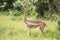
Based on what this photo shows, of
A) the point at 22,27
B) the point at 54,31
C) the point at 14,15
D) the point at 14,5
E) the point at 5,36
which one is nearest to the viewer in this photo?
the point at 5,36

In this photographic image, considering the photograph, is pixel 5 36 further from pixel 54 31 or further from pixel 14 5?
pixel 14 5

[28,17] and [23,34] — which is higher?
[23,34]

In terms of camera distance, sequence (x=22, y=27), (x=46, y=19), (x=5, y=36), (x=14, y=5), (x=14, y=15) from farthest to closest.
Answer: (x=14, y=5) → (x=14, y=15) → (x=46, y=19) → (x=22, y=27) → (x=5, y=36)

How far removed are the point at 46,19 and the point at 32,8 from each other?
300 cm

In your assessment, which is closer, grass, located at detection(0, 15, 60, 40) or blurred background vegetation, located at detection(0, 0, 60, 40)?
grass, located at detection(0, 15, 60, 40)

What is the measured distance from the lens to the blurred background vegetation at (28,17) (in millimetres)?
11044

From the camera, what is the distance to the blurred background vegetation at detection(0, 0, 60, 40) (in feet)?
36.2

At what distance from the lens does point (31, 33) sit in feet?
36.7

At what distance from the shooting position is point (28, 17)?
16531 millimetres

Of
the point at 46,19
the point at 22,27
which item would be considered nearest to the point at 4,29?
the point at 22,27

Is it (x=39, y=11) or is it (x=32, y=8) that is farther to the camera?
(x=32, y=8)

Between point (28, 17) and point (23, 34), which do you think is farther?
point (28, 17)

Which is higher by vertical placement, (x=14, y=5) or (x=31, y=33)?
(x=31, y=33)

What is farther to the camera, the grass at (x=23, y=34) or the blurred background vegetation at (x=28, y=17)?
the blurred background vegetation at (x=28, y=17)
